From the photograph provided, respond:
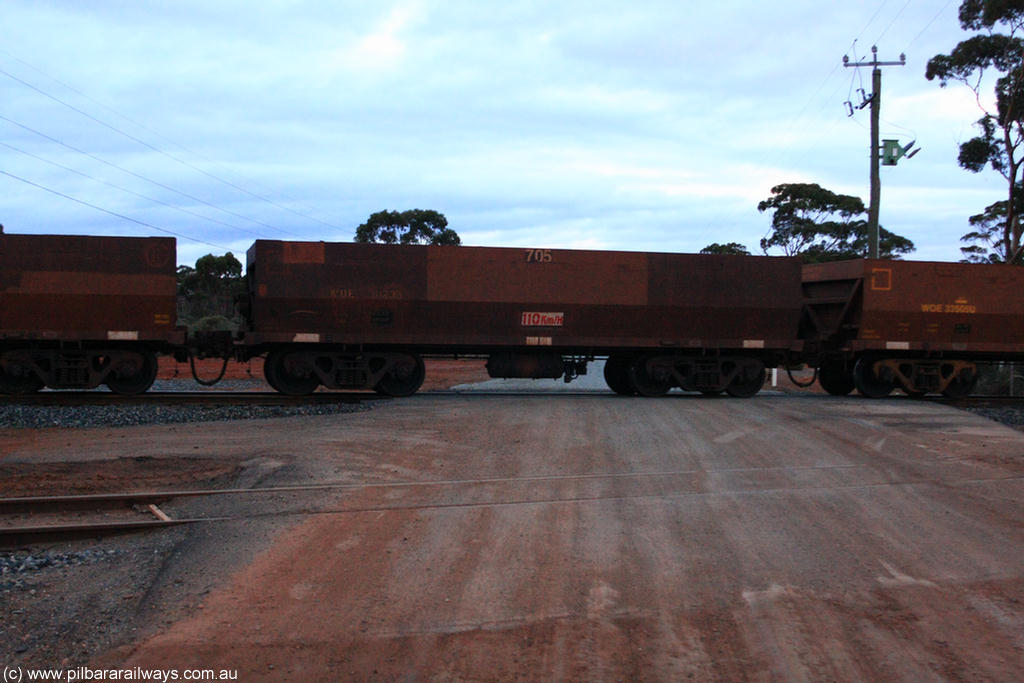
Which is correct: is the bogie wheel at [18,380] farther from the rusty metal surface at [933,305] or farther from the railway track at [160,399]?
the rusty metal surface at [933,305]

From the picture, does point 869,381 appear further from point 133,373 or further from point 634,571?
point 133,373

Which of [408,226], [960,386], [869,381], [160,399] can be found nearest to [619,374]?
[869,381]

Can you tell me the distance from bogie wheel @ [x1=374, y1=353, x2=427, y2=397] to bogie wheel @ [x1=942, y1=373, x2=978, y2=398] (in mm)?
11847

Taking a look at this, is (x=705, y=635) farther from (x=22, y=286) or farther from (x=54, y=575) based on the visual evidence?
(x=22, y=286)

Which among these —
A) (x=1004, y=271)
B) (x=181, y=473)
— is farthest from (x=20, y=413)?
(x=1004, y=271)

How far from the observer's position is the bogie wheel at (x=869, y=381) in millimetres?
17766

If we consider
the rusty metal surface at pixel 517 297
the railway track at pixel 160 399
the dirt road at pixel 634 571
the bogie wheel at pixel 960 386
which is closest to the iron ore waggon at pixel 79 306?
the railway track at pixel 160 399

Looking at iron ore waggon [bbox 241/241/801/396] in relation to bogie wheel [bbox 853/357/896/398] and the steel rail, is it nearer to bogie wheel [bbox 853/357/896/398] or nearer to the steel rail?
the steel rail

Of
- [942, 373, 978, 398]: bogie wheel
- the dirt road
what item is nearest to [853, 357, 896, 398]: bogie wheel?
[942, 373, 978, 398]: bogie wheel

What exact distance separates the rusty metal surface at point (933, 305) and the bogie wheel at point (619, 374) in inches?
190

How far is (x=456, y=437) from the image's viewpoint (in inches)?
419

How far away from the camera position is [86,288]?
15.1 m

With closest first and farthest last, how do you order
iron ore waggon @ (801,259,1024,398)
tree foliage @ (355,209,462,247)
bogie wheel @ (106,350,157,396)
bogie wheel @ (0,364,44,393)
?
bogie wheel @ (0,364,44,393), bogie wheel @ (106,350,157,396), iron ore waggon @ (801,259,1024,398), tree foliage @ (355,209,462,247)

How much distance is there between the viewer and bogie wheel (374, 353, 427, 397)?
Answer: 16.4 metres
